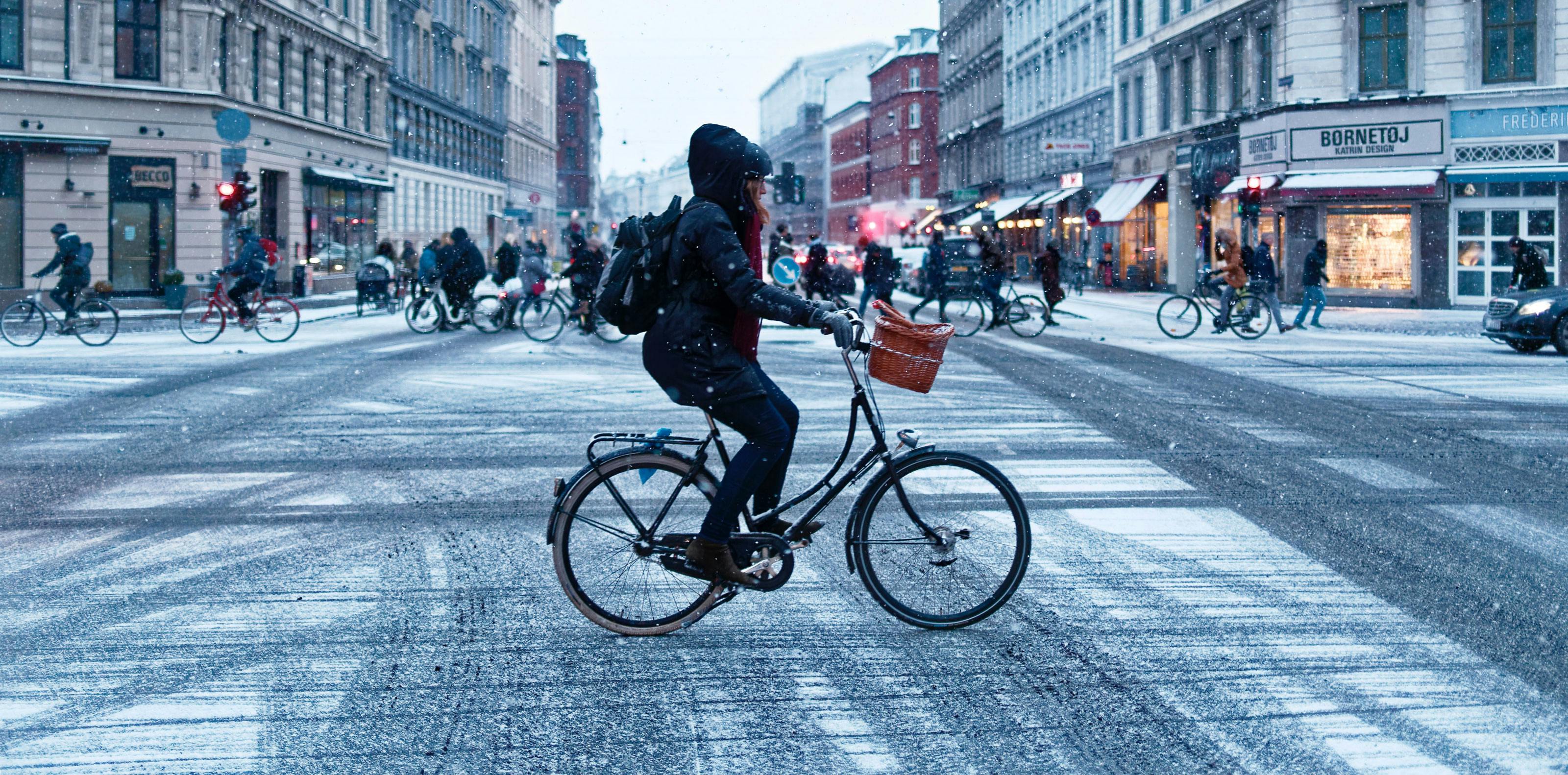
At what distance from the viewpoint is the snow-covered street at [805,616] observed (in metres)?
4.06

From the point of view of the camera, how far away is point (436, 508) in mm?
7918

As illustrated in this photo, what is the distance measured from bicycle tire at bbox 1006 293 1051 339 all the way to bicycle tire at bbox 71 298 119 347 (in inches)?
523

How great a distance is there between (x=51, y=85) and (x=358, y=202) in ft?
47.6

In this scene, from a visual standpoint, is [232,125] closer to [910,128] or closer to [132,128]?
[132,128]

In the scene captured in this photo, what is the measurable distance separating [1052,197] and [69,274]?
40801 millimetres

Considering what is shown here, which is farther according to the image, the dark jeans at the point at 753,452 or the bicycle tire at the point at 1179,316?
the bicycle tire at the point at 1179,316

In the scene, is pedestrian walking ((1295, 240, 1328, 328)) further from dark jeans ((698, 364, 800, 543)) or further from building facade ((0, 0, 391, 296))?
building facade ((0, 0, 391, 296))

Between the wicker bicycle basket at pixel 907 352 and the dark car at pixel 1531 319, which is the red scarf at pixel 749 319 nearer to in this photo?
the wicker bicycle basket at pixel 907 352

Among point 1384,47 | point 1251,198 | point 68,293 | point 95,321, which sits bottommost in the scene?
point 95,321

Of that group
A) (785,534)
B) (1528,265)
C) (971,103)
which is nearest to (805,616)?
(785,534)

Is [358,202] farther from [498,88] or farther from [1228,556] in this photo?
[1228,556]

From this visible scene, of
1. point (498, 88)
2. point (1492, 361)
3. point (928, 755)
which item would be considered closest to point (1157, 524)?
point (928, 755)

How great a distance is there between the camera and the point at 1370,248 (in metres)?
33.8

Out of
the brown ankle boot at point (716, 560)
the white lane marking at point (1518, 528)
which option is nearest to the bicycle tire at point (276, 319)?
the white lane marking at point (1518, 528)
